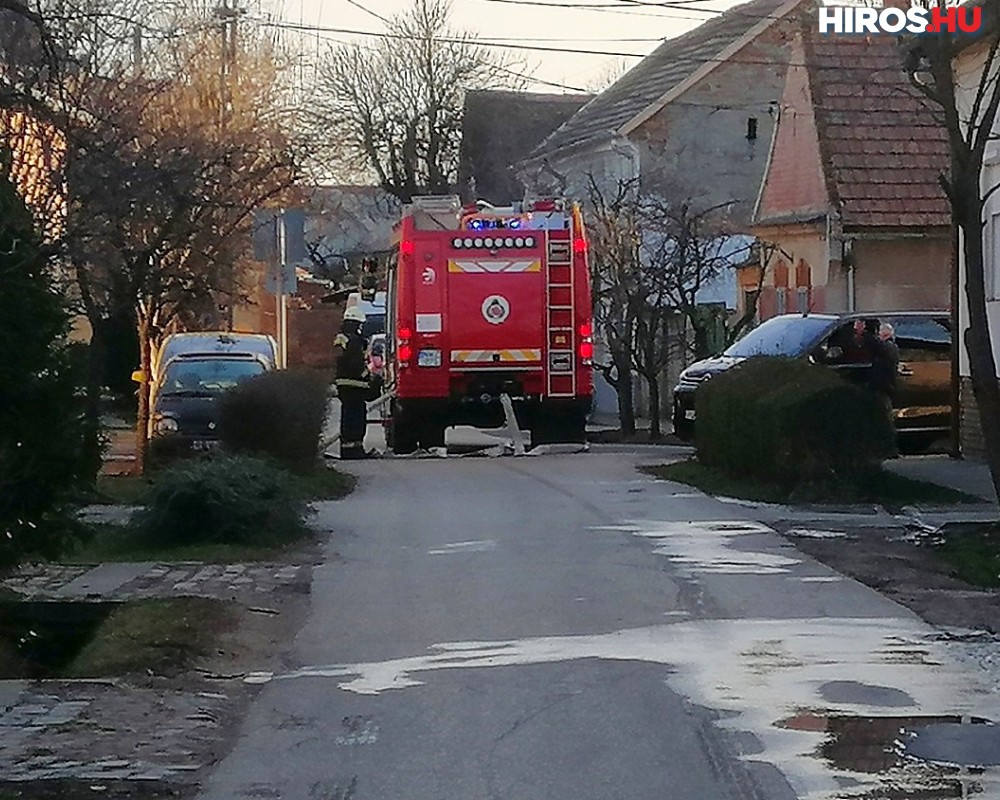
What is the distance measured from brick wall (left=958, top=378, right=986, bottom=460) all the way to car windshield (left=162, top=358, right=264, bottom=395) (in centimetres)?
857

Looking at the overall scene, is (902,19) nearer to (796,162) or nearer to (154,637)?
(154,637)

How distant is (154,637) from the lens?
9930 mm

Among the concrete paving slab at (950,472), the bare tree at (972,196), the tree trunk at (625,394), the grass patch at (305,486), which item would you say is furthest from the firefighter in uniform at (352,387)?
the bare tree at (972,196)

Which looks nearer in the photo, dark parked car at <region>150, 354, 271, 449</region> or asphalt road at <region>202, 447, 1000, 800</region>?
asphalt road at <region>202, 447, 1000, 800</region>

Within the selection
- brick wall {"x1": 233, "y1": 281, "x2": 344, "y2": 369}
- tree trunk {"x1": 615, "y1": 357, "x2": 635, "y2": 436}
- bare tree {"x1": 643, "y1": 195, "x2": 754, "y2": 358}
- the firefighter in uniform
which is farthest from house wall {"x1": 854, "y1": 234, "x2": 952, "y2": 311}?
brick wall {"x1": 233, "y1": 281, "x2": 344, "y2": 369}

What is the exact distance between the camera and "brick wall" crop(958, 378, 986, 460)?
70.6 feet

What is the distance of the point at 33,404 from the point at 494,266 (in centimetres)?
1228

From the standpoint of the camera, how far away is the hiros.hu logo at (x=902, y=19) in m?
13.5

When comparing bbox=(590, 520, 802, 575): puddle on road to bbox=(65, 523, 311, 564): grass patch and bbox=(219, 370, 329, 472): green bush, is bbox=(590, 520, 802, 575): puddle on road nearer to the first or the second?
bbox=(65, 523, 311, 564): grass patch

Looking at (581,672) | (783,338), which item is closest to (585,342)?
(783,338)

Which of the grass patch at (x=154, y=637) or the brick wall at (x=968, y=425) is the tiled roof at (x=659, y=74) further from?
the grass patch at (x=154, y=637)

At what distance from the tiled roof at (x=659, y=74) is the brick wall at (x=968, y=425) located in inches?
954

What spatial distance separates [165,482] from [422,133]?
146 ft

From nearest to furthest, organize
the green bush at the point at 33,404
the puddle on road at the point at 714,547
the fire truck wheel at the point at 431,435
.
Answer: the green bush at the point at 33,404 < the puddle on road at the point at 714,547 < the fire truck wheel at the point at 431,435
